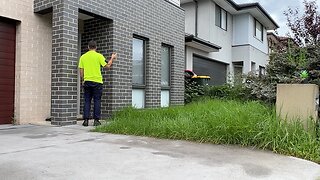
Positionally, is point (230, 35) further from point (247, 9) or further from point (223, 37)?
point (247, 9)

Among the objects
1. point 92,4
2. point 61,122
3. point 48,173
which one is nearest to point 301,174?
point 48,173

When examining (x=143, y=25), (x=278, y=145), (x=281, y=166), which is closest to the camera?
(x=281, y=166)

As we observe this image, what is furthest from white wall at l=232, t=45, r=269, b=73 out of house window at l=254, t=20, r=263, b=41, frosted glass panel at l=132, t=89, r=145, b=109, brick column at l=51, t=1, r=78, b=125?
brick column at l=51, t=1, r=78, b=125

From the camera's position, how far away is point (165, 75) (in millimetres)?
11180

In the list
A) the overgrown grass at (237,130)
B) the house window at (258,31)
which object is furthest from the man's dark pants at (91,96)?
the house window at (258,31)

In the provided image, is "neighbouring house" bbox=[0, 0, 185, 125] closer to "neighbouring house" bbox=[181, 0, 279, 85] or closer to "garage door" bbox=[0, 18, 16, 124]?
"garage door" bbox=[0, 18, 16, 124]

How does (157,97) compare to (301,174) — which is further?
(157,97)

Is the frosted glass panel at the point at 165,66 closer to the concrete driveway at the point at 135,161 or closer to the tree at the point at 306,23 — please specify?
the concrete driveway at the point at 135,161

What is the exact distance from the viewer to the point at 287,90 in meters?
5.54

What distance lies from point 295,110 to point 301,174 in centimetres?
212

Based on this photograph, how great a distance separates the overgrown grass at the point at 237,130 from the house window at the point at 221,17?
1246 centimetres

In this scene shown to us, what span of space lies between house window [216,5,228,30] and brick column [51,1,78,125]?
1205 cm

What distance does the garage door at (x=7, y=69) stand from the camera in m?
7.12

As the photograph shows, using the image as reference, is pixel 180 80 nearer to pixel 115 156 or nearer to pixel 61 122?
pixel 61 122
